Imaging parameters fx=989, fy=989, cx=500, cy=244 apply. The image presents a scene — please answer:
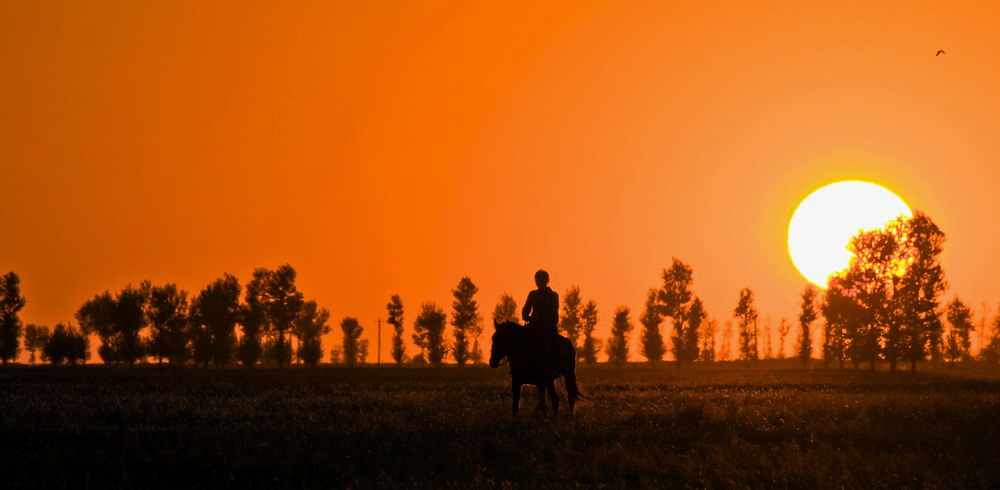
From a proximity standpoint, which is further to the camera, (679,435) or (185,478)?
(679,435)

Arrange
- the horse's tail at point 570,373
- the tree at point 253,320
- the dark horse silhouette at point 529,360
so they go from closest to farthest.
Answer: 1. the dark horse silhouette at point 529,360
2. the horse's tail at point 570,373
3. the tree at point 253,320

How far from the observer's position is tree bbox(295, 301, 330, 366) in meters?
112

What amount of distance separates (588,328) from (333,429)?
11957 centimetres

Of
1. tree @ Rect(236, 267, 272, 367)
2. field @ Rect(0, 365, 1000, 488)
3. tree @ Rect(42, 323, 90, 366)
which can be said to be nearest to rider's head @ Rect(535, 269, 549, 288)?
field @ Rect(0, 365, 1000, 488)

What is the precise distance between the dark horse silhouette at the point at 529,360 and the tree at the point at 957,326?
111 m

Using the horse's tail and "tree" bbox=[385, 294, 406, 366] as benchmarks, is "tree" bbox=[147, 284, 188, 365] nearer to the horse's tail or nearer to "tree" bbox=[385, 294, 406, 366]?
"tree" bbox=[385, 294, 406, 366]

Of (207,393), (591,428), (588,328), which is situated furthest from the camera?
(588,328)

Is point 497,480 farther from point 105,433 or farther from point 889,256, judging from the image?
point 889,256

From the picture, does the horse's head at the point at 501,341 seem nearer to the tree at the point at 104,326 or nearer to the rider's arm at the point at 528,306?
the rider's arm at the point at 528,306

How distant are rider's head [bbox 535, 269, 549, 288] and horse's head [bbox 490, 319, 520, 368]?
1182 mm

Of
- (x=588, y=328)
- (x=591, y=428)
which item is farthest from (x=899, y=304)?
(x=591, y=428)

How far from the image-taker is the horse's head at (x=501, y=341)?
24141 millimetres

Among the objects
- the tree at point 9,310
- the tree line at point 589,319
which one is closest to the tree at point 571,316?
the tree line at point 589,319

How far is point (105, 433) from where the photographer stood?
19.2 meters
